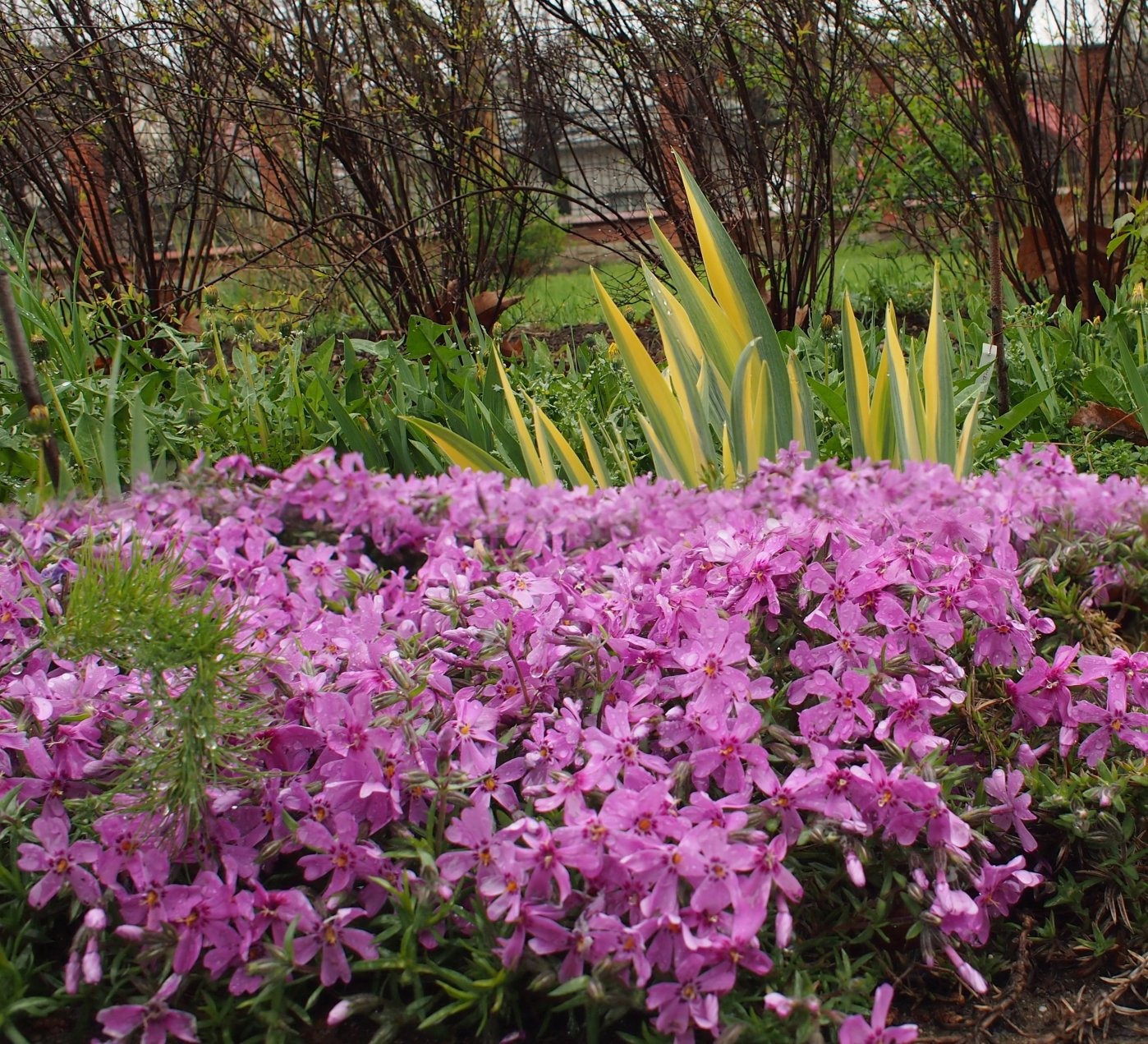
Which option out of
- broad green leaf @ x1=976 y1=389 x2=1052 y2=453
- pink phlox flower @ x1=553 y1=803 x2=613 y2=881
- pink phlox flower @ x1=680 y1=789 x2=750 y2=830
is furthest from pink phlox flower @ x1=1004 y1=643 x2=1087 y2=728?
broad green leaf @ x1=976 y1=389 x2=1052 y2=453

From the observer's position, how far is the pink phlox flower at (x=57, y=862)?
3.09 feet

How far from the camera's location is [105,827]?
0.96 m

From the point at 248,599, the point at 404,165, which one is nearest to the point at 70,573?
the point at 248,599

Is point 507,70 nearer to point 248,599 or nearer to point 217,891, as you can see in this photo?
point 248,599

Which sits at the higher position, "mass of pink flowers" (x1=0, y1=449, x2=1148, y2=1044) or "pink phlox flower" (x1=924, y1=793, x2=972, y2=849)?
"mass of pink flowers" (x1=0, y1=449, x2=1148, y2=1044)

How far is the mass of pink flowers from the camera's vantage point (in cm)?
91

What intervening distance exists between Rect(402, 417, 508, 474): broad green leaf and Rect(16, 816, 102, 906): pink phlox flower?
91 centimetres

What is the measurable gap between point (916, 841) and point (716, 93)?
334 centimetres

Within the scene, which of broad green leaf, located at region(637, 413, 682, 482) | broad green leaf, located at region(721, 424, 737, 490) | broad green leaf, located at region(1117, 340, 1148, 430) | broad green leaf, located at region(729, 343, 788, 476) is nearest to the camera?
broad green leaf, located at region(721, 424, 737, 490)

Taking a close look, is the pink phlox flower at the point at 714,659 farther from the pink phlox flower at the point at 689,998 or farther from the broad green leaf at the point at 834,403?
the broad green leaf at the point at 834,403

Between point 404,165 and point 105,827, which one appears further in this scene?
point 404,165

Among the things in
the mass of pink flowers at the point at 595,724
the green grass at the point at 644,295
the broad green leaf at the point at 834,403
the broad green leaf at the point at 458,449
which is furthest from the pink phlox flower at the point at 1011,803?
the green grass at the point at 644,295

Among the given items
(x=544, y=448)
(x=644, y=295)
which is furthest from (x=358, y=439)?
(x=644, y=295)

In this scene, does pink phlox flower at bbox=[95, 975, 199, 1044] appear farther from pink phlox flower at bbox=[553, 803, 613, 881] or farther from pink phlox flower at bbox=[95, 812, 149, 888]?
pink phlox flower at bbox=[553, 803, 613, 881]
